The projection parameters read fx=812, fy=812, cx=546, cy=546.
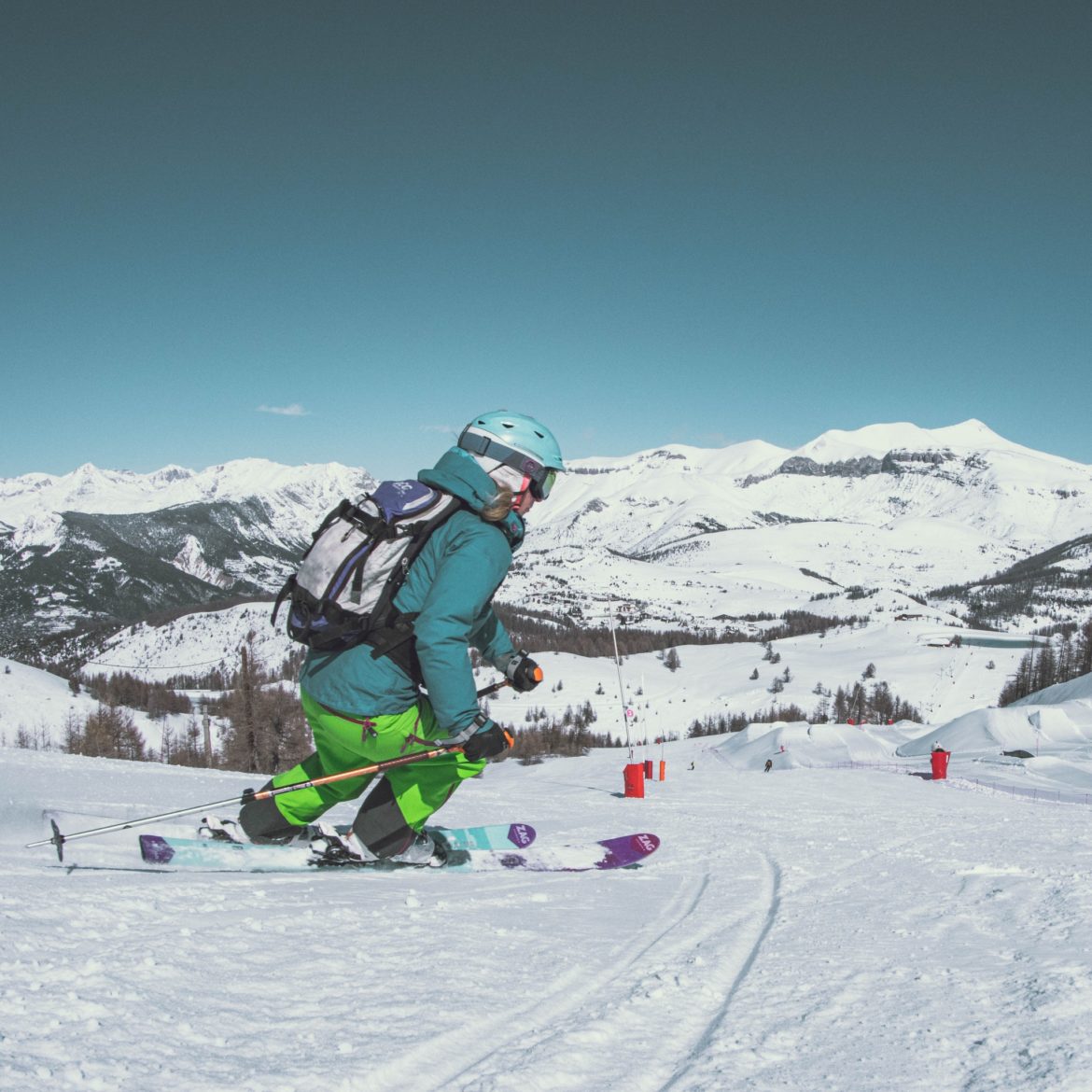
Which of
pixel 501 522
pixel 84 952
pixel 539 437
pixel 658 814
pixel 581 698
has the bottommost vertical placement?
pixel 581 698

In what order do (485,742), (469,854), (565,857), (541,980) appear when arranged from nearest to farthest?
(541,980), (485,742), (469,854), (565,857)

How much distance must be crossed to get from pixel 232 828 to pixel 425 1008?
349 centimetres

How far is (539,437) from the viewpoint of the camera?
18.3ft

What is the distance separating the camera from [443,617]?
4699 millimetres

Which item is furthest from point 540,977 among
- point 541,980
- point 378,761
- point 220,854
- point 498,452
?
point 498,452

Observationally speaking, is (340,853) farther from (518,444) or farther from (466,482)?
(518,444)

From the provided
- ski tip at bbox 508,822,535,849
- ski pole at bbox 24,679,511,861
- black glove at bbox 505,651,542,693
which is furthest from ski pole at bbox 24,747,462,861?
ski tip at bbox 508,822,535,849

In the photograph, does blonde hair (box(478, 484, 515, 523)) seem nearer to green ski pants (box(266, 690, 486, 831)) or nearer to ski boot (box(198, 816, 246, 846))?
green ski pants (box(266, 690, 486, 831))

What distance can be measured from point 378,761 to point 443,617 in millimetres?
1261

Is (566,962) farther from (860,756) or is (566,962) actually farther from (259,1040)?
(860,756)

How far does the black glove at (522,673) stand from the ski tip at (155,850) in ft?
8.29

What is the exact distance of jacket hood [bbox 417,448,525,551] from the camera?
505 centimetres

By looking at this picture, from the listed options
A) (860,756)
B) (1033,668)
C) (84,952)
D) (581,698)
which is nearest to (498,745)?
(84,952)

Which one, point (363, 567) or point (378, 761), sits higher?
point (363, 567)
